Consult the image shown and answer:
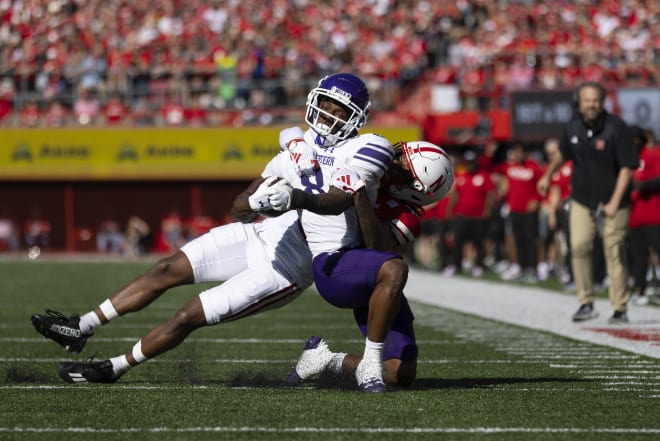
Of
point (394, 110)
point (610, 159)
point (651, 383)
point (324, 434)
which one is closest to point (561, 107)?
point (394, 110)

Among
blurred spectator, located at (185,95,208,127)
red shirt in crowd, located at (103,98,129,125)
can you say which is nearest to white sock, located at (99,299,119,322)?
blurred spectator, located at (185,95,208,127)

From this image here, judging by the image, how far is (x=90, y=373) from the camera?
5707mm

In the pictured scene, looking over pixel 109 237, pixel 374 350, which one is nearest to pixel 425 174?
pixel 374 350

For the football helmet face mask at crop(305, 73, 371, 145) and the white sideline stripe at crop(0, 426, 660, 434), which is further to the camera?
the football helmet face mask at crop(305, 73, 371, 145)

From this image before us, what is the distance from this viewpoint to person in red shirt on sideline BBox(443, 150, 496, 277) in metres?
16.6

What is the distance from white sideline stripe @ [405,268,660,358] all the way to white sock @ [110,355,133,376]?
9.98 feet

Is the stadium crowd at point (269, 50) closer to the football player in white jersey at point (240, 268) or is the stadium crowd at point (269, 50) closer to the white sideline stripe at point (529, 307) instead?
the white sideline stripe at point (529, 307)

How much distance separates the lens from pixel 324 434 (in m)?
4.42

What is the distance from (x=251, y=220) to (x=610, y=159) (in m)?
4.28

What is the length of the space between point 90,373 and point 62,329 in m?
0.23

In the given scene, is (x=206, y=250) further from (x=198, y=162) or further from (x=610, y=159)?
(x=198, y=162)

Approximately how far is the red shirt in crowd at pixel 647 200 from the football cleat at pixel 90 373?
253 inches

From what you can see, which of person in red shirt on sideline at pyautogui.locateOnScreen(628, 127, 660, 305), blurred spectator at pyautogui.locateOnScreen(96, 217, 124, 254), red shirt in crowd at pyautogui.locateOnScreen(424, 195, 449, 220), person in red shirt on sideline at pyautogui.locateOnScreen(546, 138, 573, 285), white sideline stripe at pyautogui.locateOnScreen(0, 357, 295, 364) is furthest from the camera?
blurred spectator at pyautogui.locateOnScreen(96, 217, 124, 254)

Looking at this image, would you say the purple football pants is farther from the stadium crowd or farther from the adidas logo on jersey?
the stadium crowd
